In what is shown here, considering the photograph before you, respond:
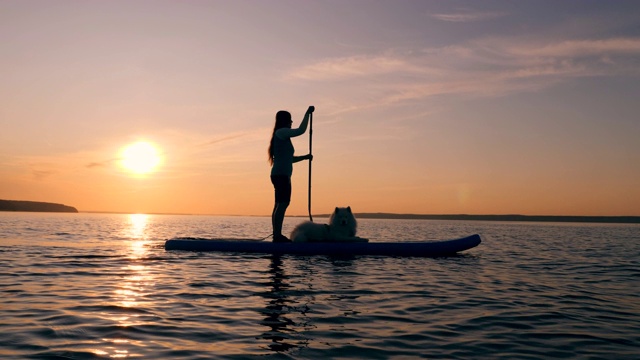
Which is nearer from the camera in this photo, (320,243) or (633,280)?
(633,280)

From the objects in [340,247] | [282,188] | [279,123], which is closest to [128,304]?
A: [282,188]

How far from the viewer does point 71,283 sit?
848 centimetres

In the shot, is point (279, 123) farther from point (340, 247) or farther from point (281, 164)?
point (340, 247)

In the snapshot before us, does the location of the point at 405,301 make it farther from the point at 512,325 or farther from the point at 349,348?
the point at 349,348

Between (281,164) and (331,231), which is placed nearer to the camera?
(281,164)

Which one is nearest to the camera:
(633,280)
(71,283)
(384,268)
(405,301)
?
(405,301)

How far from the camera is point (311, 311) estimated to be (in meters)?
6.26

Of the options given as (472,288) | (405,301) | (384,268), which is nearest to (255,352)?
(405,301)

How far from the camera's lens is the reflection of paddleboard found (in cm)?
1283

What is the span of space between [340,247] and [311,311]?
6.66 m

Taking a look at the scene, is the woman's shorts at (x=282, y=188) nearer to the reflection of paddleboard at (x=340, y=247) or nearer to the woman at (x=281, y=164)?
the woman at (x=281, y=164)

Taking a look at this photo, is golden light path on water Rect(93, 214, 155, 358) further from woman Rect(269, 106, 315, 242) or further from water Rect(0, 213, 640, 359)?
woman Rect(269, 106, 315, 242)

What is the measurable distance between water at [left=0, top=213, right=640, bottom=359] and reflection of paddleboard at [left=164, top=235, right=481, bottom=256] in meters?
1.34

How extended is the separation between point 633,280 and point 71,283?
10.7 m
